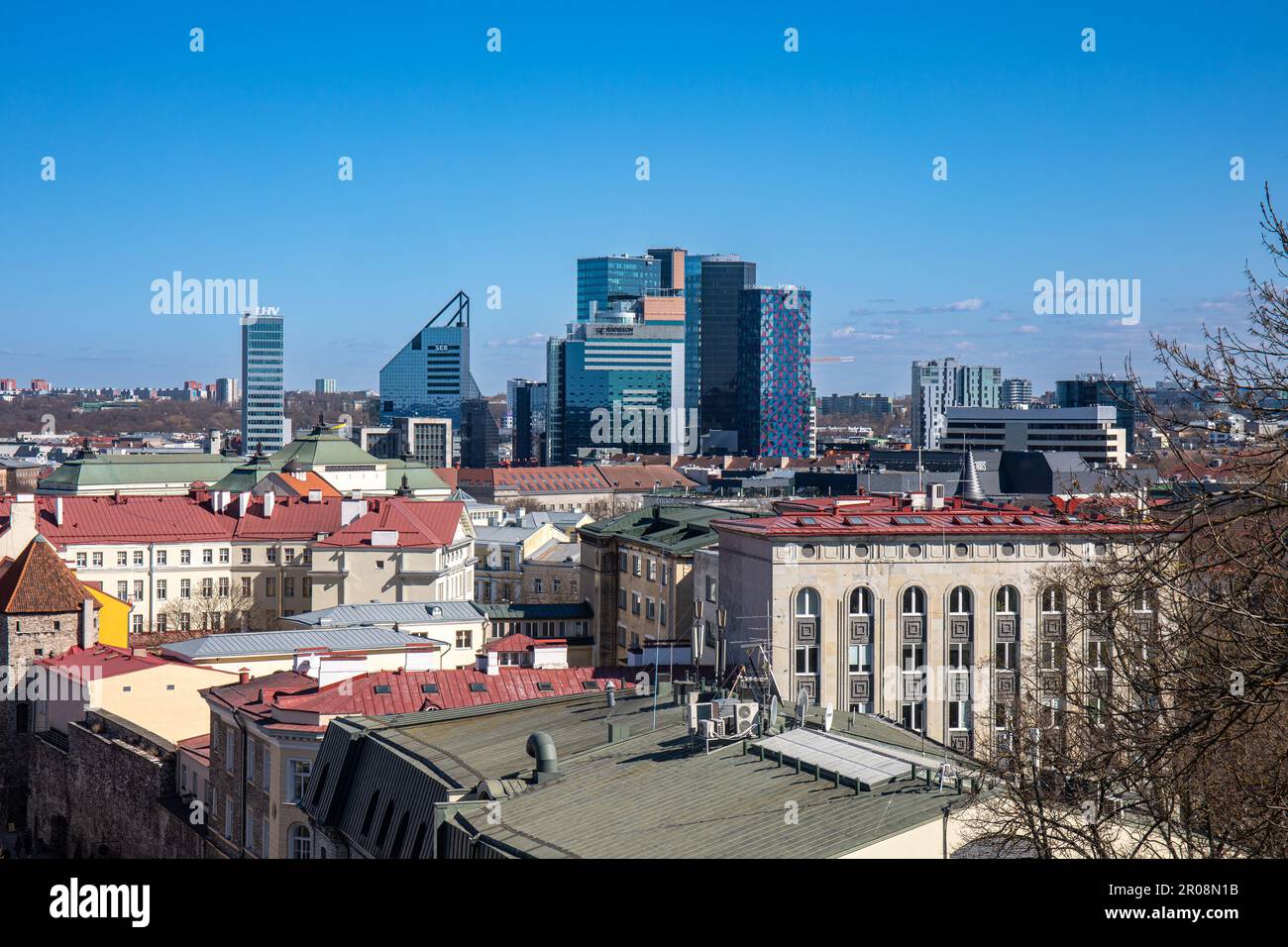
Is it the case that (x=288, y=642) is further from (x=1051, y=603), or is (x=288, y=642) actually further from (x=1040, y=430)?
(x=1040, y=430)

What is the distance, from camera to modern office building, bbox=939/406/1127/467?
15588 cm

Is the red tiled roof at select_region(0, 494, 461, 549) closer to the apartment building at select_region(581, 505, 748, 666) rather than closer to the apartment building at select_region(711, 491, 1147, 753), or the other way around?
the apartment building at select_region(581, 505, 748, 666)

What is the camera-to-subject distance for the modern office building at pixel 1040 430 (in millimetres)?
155875

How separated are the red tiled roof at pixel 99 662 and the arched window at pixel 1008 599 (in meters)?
20.4

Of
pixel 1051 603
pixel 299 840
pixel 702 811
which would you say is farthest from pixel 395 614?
pixel 702 811

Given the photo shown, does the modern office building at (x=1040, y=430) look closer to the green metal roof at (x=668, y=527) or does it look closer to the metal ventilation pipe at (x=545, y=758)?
the green metal roof at (x=668, y=527)

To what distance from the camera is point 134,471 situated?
97875 millimetres

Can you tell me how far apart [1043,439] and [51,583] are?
128m
